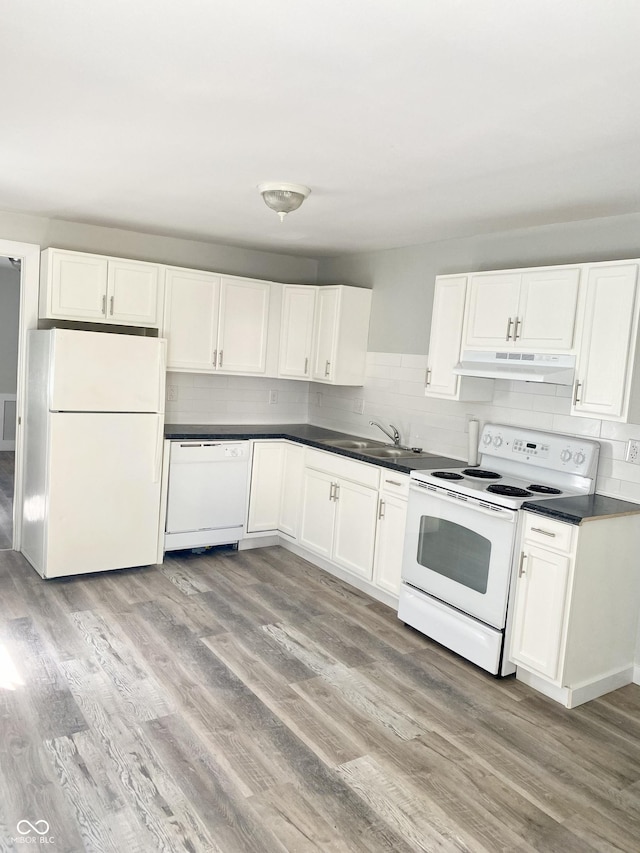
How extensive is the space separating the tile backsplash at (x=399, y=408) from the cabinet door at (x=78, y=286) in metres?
0.84

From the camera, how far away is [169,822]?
2135 millimetres

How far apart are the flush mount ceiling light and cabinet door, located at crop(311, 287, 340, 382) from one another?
1733 mm

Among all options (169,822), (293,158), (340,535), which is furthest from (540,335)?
(169,822)

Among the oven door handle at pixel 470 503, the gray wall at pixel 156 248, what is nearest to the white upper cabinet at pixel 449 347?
the oven door handle at pixel 470 503

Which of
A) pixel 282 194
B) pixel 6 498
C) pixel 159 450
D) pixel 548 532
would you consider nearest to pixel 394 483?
pixel 548 532

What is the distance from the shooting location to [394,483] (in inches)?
158

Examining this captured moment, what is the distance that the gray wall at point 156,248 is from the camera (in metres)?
4.45

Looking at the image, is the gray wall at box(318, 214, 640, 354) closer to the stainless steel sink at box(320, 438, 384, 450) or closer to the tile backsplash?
the tile backsplash

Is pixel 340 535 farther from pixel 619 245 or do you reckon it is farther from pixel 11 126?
pixel 11 126

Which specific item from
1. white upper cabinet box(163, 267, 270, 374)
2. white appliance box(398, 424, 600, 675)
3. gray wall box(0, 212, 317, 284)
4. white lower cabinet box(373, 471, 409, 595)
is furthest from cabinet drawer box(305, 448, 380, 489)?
gray wall box(0, 212, 317, 284)

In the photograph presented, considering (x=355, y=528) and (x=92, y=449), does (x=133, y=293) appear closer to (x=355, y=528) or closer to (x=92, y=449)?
(x=92, y=449)

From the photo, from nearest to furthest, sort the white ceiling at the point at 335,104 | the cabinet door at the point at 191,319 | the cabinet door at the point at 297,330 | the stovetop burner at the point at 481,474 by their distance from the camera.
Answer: the white ceiling at the point at 335,104 < the stovetop burner at the point at 481,474 < the cabinet door at the point at 191,319 < the cabinet door at the point at 297,330

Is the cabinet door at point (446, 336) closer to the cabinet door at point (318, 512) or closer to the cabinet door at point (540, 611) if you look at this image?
the cabinet door at point (318, 512)

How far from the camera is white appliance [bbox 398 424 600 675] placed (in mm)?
3254
